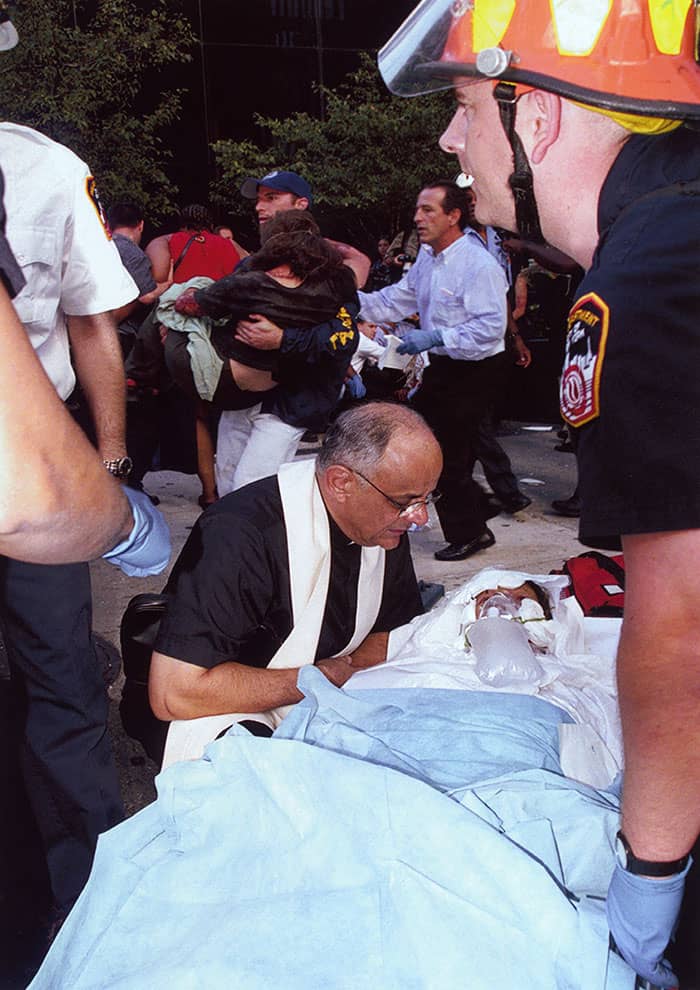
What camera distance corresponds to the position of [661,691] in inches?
36.0

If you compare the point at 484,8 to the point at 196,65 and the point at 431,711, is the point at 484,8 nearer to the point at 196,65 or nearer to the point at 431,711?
the point at 431,711

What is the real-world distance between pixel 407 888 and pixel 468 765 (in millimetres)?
389

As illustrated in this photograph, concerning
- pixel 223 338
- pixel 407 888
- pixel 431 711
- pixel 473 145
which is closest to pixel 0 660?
pixel 223 338

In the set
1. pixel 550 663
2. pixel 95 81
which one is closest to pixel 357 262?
pixel 550 663

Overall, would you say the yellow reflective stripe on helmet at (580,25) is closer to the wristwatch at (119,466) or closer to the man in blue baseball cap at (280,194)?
the wristwatch at (119,466)

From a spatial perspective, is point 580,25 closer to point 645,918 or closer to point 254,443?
point 645,918

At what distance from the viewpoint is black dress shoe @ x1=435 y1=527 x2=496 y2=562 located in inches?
177

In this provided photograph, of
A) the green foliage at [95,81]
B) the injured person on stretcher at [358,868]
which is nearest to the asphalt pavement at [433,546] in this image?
the injured person on stretcher at [358,868]

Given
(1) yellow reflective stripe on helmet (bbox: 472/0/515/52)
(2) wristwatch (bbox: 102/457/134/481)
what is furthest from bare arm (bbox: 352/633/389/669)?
(1) yellow reflective stripe on helmet (bbox: 472/0/515/52)

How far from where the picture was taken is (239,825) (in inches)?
53.4

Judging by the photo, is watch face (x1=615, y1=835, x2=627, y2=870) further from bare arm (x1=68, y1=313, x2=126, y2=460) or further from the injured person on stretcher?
bare arm (x1=68, y1=313, x2=126, y2=460)

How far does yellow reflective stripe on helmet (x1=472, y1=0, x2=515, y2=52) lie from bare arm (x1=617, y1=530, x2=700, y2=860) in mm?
697

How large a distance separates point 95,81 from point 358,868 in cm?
1005

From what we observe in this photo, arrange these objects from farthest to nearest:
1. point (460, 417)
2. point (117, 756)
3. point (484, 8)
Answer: point (460, 417)
point (117, 756)
point (484, 8)
